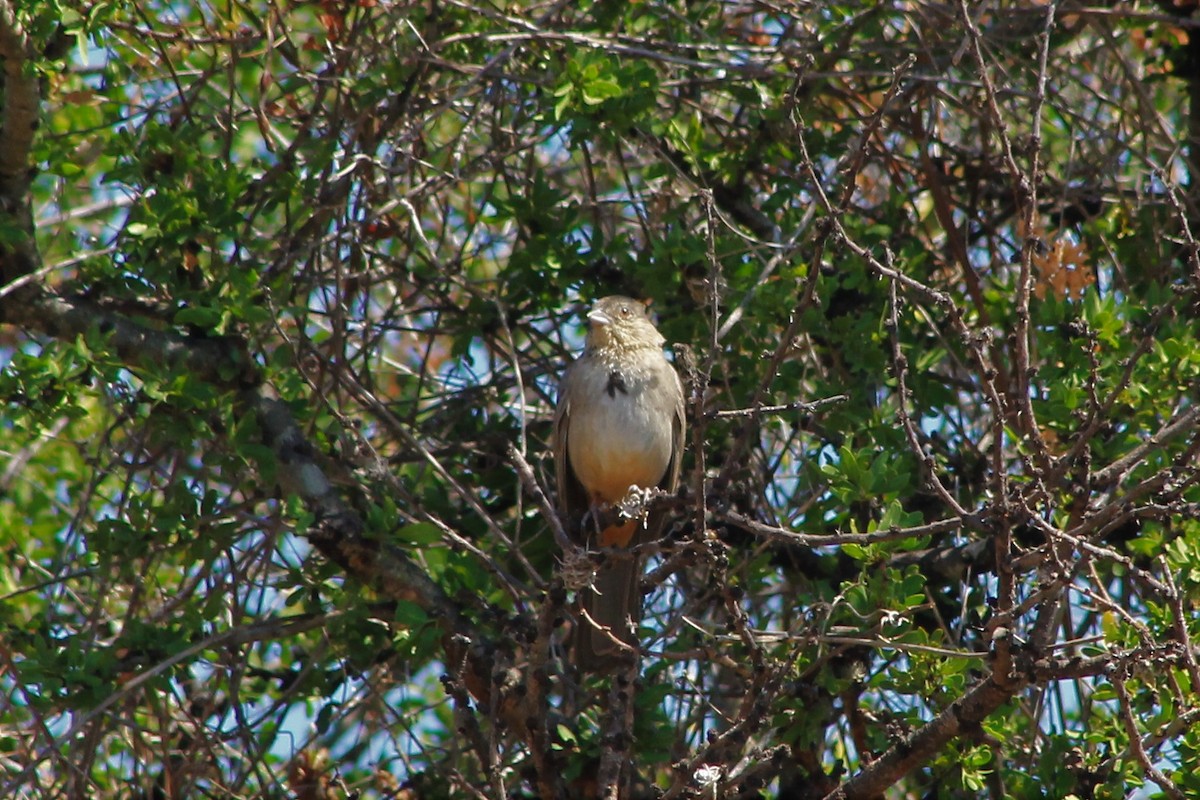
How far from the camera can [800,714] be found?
15.6ft

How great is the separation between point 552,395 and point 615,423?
2.19 ft

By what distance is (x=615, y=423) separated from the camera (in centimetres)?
566


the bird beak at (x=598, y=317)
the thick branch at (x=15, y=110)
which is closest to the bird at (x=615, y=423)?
the bird beak at (x=598, y=317)

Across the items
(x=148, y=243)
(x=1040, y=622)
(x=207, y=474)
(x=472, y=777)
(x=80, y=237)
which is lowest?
(x=1040, y=622)

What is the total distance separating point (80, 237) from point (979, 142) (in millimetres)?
3922

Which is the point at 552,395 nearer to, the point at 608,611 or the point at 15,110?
the point at 608,611

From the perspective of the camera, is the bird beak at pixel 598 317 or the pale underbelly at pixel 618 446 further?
the pale underbelly at pixel 618 446

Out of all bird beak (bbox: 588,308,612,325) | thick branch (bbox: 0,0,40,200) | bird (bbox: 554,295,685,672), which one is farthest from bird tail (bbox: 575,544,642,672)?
thick branch (bbox: 0,0,40,200)

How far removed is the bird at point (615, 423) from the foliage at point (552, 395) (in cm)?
19

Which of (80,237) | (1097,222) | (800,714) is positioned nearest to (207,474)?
(80,237)

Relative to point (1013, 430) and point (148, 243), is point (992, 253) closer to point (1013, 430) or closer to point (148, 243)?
point (1013, 430)

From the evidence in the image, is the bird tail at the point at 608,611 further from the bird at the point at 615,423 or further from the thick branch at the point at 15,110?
the thick branch at the point at 15,110

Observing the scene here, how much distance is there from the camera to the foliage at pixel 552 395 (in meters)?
4.45

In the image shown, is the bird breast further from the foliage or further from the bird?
the foliage
